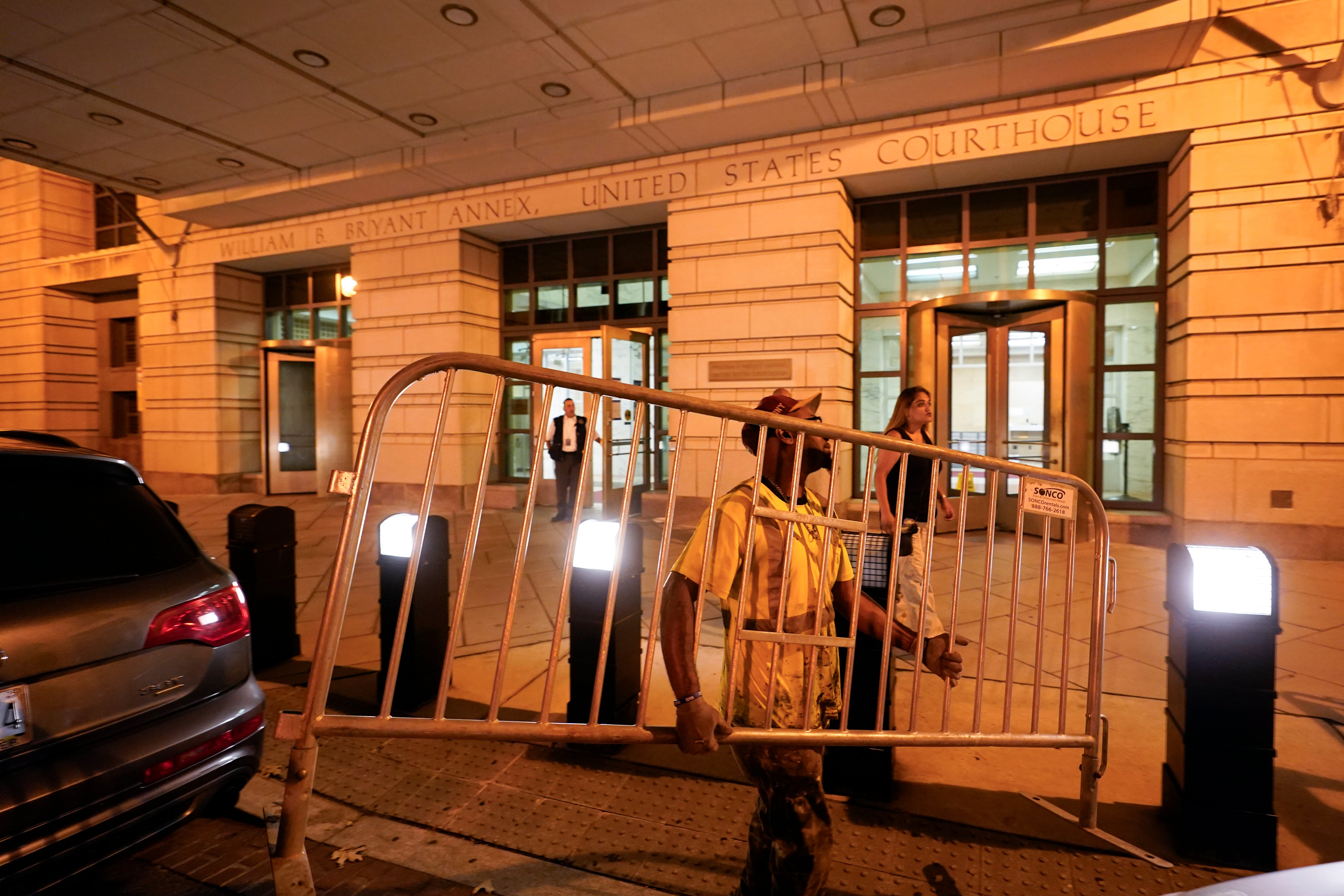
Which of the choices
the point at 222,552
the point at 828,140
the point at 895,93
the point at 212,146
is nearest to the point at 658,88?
the point at 828,140

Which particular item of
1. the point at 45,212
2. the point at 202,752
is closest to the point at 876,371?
the point at 202,752

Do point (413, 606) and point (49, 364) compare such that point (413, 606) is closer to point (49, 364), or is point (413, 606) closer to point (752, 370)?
point (752, 370)

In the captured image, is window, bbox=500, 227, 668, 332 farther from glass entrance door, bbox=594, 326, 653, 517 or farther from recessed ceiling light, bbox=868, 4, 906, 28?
recessed ceiling light, bbox=868, 4, 906, 28

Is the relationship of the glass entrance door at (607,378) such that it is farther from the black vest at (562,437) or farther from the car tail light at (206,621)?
the car tail light at (206,621)

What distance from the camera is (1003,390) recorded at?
9.21 meters

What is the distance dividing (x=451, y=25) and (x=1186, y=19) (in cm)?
755

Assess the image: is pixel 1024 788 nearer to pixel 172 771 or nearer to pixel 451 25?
pixel 172 771

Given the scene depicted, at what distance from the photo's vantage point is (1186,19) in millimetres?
6836

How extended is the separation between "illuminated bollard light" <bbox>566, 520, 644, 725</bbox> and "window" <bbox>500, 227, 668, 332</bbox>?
8109mm

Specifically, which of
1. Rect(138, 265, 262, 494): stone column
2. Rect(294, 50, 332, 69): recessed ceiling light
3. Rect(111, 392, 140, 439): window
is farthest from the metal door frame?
Rect(111, 392, 140, 439): window

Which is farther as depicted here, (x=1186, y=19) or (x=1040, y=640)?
(x=1186, y=19)

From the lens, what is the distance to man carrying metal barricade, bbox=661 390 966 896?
212 cm

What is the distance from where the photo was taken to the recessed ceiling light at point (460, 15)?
23.6 ft

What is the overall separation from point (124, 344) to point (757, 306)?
16487mm
